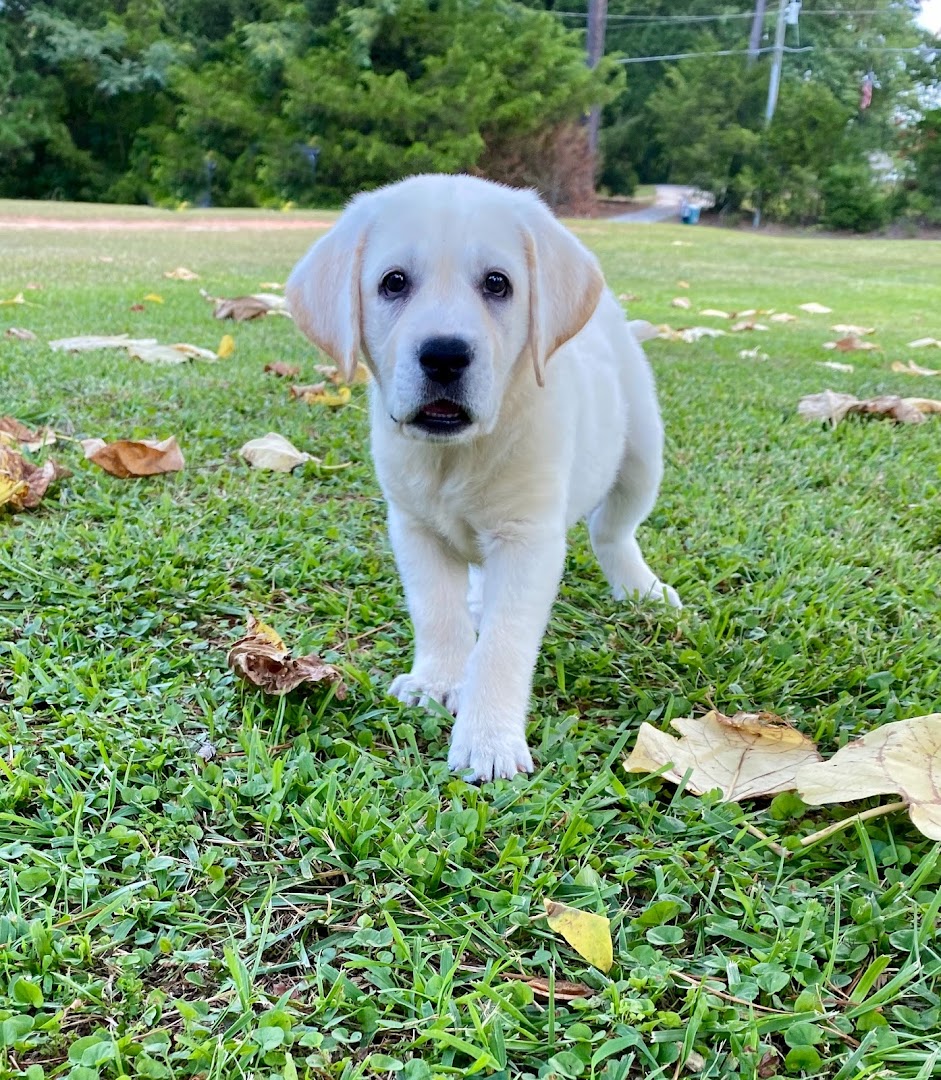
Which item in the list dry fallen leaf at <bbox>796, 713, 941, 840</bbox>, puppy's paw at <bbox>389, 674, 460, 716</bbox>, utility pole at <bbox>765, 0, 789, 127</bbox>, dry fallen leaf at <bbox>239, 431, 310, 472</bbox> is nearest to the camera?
dry fallen leaf at <bbox>796, 713, 941, 840</bbox>

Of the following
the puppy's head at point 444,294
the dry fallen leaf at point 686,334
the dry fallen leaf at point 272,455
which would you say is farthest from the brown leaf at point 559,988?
the dry fallen leaf at point 686,334

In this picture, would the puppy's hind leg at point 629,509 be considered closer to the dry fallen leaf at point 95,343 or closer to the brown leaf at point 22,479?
the brown leaf at point 22,479

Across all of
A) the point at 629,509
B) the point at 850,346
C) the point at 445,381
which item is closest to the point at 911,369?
the point at 850,346

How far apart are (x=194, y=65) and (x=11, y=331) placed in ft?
98.3

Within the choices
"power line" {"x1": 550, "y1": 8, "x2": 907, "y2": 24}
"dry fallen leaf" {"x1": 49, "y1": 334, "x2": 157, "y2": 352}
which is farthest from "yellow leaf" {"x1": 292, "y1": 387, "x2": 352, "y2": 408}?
"power line" {"x1": 550, "y1": 8, "x2": 907, "y2": 24}

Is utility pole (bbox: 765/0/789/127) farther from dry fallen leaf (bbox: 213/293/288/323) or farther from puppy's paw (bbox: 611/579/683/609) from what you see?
puppy's paw (bbox: 611/579/683/609)

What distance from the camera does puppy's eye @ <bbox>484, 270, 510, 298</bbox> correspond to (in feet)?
7.48

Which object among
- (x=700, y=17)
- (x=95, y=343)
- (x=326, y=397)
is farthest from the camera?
(x=700, y=17)

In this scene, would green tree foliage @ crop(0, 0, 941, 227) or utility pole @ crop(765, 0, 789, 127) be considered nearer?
green tree foliage @ crop(0, 0, 941, 227)

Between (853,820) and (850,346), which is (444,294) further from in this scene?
(850,346)

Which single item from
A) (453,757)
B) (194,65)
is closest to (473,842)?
(453,757)

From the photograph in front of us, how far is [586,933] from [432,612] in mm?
1047

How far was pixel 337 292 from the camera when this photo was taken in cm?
238

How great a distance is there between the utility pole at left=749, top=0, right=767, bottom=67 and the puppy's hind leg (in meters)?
40.1
